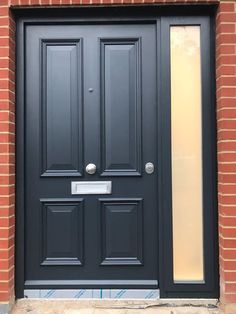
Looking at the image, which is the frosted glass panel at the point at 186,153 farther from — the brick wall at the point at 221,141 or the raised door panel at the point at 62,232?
the raised door panel at the point at 62,232

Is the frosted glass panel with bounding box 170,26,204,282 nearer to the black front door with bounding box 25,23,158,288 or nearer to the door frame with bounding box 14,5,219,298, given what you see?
the door frame with bounding box 14,5,219,298

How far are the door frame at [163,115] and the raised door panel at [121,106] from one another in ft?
0.59

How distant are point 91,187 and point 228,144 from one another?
1.15m

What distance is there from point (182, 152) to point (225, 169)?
0.38 meters

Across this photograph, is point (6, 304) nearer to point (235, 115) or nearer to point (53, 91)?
point (53, 91)

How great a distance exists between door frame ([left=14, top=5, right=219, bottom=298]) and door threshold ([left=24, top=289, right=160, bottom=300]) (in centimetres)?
9

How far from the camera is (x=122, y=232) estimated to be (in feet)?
10.3

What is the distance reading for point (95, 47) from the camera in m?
3.15

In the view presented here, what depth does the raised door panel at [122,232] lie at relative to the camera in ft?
10.2

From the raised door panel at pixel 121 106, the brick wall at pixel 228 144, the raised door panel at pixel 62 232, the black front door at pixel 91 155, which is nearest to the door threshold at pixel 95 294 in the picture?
the black front door at pixel 91 155

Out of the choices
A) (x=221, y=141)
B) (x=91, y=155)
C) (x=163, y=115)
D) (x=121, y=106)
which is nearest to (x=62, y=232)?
(x=91, y=155)

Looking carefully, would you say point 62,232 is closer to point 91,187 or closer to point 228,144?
point 91,187

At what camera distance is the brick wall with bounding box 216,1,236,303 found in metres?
2.86

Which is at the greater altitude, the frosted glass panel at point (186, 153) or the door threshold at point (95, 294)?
the frosted glass panel at point (186, 153)
